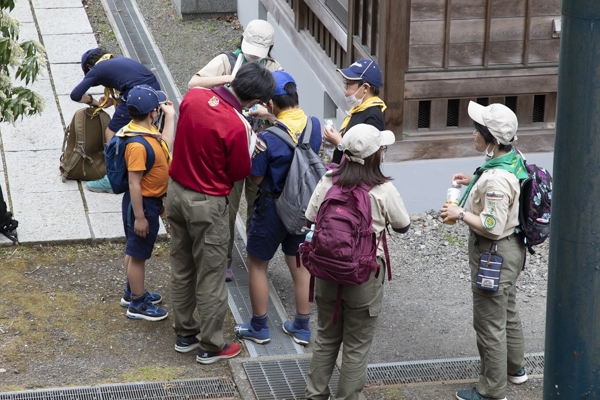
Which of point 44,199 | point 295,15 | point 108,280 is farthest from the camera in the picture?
point 295,15

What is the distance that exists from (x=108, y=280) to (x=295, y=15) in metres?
4.77

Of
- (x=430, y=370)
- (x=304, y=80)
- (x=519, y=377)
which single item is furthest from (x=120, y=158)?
(x=304, y=80)

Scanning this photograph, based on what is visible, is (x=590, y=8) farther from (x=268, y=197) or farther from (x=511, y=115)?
(x=268, y=197)

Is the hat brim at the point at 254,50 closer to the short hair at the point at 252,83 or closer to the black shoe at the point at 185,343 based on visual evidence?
the short hair at the point at 252,83

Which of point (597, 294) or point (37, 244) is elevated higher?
Result: point (597, 294)

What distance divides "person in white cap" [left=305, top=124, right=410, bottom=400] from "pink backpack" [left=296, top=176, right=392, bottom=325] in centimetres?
7

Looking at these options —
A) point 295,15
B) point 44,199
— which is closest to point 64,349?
point 44,199

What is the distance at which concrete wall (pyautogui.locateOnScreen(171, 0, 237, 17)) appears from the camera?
42.7ft

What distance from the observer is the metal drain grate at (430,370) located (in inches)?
208

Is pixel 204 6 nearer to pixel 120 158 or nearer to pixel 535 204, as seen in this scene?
pixel 120 158

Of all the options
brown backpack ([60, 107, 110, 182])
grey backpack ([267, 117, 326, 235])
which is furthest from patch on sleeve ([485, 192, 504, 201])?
brown backpack ([60, 107, 110, 182])

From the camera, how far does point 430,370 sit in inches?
212

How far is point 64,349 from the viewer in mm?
5465

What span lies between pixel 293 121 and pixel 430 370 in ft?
5.94
